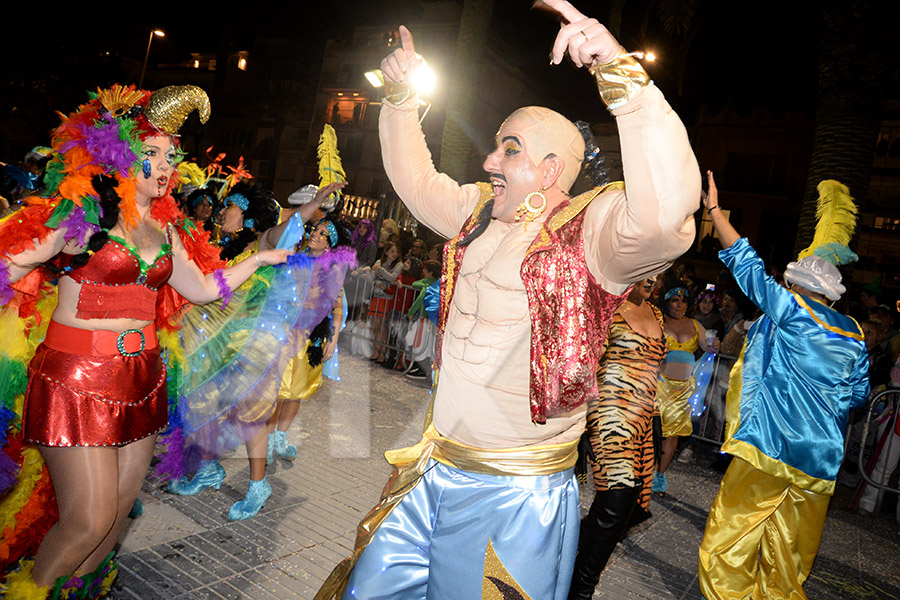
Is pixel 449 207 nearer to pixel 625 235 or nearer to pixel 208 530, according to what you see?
pixel 625 235

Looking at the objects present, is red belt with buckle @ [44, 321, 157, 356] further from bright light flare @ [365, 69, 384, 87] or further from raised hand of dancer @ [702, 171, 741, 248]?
raised hand of dancer @ [702, 171, 741, 248]

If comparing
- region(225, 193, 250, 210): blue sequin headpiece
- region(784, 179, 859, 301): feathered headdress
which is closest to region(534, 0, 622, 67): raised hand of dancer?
region(784, 179, 859, 301): feathered headdress

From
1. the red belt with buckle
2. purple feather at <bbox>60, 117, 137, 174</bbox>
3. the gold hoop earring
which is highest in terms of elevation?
the gold hoop earring

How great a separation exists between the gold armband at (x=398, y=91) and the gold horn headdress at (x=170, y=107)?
1.08 meters

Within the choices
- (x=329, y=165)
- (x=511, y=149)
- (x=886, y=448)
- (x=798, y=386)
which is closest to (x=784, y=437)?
(x=798, y=386)

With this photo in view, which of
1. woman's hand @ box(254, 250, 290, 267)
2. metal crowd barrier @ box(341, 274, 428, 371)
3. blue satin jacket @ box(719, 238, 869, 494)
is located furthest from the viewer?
metal crowd barrier @ box(341, 274, 428, 371)

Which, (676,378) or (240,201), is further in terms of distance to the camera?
(676,378)

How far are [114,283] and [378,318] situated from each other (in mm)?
7610

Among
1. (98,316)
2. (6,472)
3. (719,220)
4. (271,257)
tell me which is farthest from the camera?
(719,220)

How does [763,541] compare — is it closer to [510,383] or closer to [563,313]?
[510,383]

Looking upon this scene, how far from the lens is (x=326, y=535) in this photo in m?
4.05

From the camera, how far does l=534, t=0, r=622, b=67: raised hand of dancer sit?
1483 mm

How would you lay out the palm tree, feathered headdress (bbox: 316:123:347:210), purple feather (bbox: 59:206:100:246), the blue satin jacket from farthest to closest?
the palm tree → feathered headdress (bbox: 316:123:347:210) → the blue satin jacket → purple feather (bbox: 59:206:100:246)

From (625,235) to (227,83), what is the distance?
51702mm
